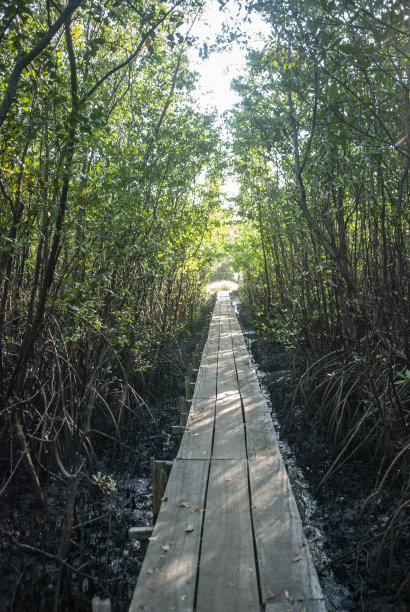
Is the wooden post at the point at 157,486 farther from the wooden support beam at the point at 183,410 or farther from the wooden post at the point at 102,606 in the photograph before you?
the wooden support beam at the point at 183,410

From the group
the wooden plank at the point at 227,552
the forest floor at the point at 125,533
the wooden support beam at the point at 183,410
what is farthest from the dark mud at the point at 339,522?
the wooden support beam at the point at 183,410

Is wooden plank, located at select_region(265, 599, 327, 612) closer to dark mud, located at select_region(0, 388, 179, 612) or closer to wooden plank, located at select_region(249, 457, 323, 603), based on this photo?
wooden plank, located at select_region(249, 457, 323, 603)

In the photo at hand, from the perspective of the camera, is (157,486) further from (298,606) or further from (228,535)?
(298,606)

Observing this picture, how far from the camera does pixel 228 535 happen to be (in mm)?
2314

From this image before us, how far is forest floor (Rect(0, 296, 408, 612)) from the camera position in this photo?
2.65m

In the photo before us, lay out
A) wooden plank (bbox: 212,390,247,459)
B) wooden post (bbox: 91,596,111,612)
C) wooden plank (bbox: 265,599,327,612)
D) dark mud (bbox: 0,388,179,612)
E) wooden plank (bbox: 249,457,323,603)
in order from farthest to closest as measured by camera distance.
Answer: wooden plank (bbox: 212,390,247,459) < dark mud (bbox: 0,388,179,612) < wooden plank (bbox: 249,457,323,603) < wooden plank (bbox: 265,599,327,612) < wooden post (bbox: 91,596,111,612)

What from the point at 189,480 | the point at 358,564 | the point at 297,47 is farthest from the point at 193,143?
the point at 358,564

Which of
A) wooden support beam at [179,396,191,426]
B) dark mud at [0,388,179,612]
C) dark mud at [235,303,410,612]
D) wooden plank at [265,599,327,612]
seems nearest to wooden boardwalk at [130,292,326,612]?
wooden plank at [265,599,327,612]

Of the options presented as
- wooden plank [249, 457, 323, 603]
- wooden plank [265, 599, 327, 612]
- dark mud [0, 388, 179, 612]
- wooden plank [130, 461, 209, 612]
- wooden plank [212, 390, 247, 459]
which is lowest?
dark mud [0, 388, 179, 612]

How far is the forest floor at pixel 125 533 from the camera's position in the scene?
8.70 ft

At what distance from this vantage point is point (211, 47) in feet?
13.4

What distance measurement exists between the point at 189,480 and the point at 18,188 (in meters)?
2.32

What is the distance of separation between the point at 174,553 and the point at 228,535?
0.33 metres

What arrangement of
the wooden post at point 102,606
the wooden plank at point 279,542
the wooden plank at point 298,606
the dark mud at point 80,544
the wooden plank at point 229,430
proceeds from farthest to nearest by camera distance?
the wooden plank at point 229,430 < the dark mud at point 80,544 < the wooden plank at point 279,542 < the wooden plank at point 298,606 < the wooden post at point 102,606
